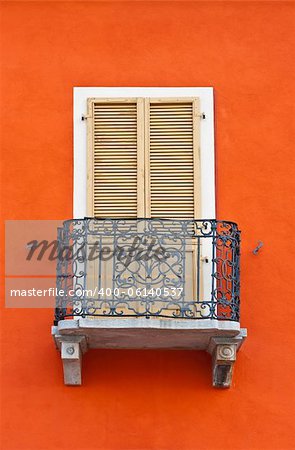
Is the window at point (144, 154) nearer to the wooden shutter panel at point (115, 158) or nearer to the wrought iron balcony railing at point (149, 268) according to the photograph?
the wooden shutter panel at point (115, 158)

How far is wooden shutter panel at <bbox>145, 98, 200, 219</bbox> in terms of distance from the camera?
14008 millimetres

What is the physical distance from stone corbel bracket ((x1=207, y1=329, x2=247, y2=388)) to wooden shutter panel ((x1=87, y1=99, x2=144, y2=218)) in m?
1.50

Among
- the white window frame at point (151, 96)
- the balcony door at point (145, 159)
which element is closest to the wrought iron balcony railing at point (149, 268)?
the balcony door at point (145, 159)

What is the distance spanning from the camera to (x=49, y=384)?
13.5 metres

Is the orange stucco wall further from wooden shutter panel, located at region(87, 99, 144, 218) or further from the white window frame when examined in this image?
wooden shutter panel, located at region(87, 99, 144, 218)

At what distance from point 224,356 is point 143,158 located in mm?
2130

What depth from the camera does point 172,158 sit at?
14.2m

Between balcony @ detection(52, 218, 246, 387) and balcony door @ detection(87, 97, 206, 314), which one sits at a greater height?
balcony door @ detection(87, 97, 206, 314)

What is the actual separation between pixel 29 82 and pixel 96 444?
3.62 m

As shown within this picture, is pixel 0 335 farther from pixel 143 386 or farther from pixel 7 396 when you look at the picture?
pixel 143 386

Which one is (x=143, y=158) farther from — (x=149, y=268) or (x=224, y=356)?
(x=224, y=356)

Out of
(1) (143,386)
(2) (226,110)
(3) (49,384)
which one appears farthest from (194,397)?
(2) (226,110)

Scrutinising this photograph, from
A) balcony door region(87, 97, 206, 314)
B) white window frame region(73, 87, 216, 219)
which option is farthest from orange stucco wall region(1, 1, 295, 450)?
balcony door region(87, 97, 206, 314)

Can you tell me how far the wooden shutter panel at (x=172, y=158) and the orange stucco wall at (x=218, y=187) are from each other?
10.0 inches
